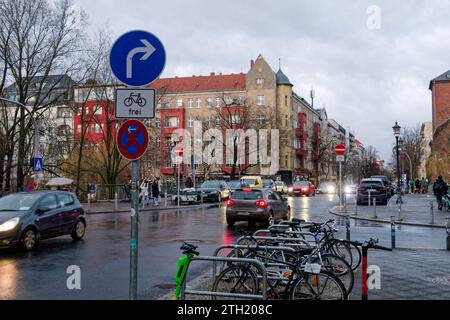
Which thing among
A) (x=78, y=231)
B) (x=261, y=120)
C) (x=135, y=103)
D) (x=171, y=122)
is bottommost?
(x=78, y=231)

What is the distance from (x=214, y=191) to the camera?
41000mm

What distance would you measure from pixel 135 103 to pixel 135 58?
0.52 m

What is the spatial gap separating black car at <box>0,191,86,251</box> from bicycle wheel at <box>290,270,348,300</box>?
8.56 meters

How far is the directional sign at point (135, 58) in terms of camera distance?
5641 millimetres

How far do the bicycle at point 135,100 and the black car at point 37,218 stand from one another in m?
8.18

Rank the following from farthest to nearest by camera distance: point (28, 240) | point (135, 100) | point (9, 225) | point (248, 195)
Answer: point (248, 195) < point (28, 240) < point (9, 225) < point (135, 100)

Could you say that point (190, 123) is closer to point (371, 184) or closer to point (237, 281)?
point (371, 184)

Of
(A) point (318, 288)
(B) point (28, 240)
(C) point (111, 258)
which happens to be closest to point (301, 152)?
(B) point (28, 240)

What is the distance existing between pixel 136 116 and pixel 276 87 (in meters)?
83.5

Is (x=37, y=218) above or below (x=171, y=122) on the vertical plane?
below

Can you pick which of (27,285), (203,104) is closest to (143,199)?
(27,285)

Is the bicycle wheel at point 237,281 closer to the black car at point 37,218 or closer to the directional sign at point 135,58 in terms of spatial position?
the directional sign at point 135,58

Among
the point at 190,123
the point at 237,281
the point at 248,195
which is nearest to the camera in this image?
the point at 237,281

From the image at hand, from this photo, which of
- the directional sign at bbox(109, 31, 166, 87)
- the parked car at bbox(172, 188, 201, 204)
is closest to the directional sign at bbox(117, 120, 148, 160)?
the directional sign at bbox(109, 31, 166, 87)
